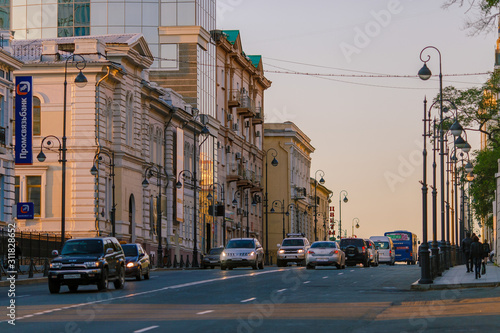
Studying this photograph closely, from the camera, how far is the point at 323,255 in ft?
175

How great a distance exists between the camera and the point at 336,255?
2119 inches

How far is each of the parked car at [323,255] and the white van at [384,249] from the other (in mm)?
29978

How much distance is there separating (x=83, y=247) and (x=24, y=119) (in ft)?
76.6

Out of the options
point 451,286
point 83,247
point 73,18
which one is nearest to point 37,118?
point 73,18

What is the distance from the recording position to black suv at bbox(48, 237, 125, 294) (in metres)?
30.3

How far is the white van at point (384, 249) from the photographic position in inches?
3290

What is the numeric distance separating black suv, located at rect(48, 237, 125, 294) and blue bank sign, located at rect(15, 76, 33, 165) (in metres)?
22.7

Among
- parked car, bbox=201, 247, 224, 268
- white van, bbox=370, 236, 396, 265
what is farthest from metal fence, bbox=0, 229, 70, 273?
white van, bbox=370, 236, 396, 265

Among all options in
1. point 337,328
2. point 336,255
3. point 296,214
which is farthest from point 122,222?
point 296,214

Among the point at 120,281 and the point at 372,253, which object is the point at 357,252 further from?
the point at 120,281

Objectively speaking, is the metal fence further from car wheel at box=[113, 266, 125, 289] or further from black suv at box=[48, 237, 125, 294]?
black suv at box=[48, 237, 125, 294]

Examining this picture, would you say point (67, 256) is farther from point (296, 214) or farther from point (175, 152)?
point (296, 214)

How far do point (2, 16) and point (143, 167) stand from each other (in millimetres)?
19829

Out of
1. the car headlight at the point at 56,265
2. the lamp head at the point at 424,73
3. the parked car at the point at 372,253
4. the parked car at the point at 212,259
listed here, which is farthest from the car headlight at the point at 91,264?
the parked car at the point at 372,253
